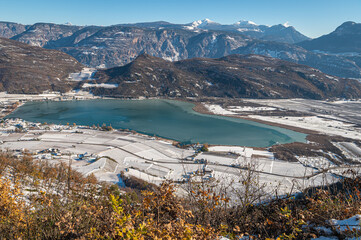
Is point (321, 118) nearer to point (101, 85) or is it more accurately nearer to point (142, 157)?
point (142, 157)

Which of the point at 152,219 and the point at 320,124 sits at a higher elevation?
the point at 152,219

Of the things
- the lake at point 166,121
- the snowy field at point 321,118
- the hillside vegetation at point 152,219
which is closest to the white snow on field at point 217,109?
the snowy field at point 321,118

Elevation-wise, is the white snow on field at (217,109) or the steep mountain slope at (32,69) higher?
the steep mountain slope at (32,69)

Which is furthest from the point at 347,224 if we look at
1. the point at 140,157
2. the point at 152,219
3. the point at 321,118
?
the point at 321,118

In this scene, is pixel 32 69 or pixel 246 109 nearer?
pixel 246 109

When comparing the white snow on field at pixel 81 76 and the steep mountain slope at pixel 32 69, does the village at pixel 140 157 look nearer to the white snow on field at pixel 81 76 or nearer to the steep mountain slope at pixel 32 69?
the steep mountain slope at pixel 32 69

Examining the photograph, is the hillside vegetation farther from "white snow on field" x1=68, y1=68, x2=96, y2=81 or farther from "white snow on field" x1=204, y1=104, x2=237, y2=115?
"white snow on field" x1=68, y1=68, x2=96, y2=81
